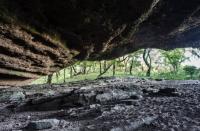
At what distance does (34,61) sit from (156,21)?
19.4ft

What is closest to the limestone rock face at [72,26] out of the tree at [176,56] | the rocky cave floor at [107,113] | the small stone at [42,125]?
the rocky cave floor at [107,113]

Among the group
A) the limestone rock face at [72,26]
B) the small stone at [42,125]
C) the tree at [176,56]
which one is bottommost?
the small stone at [42,125]

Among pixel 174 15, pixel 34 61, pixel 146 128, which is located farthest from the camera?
pixel 34 61

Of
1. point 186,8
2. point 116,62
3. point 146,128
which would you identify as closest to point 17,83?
point 186,8

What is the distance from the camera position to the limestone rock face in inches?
372

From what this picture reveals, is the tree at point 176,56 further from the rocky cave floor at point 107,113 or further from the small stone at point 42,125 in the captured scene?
the small stone at point 42,125

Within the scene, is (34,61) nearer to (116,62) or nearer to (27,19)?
(27,19)

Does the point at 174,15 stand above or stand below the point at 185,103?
above

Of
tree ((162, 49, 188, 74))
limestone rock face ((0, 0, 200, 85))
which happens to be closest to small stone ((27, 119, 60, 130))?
limestone rock face ((0, 0, 200, 85))

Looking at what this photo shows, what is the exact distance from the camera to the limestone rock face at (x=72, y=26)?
372 inches

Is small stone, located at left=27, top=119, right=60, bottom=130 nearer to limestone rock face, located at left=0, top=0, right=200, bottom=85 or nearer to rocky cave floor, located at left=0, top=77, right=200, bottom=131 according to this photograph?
rocky cave floor, located at left=0, top=77, right=200, bottom=131

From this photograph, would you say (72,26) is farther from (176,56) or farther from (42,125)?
(176,56)

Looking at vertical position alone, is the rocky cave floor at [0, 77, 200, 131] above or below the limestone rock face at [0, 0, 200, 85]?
below

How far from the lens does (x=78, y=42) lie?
12.6 meters
